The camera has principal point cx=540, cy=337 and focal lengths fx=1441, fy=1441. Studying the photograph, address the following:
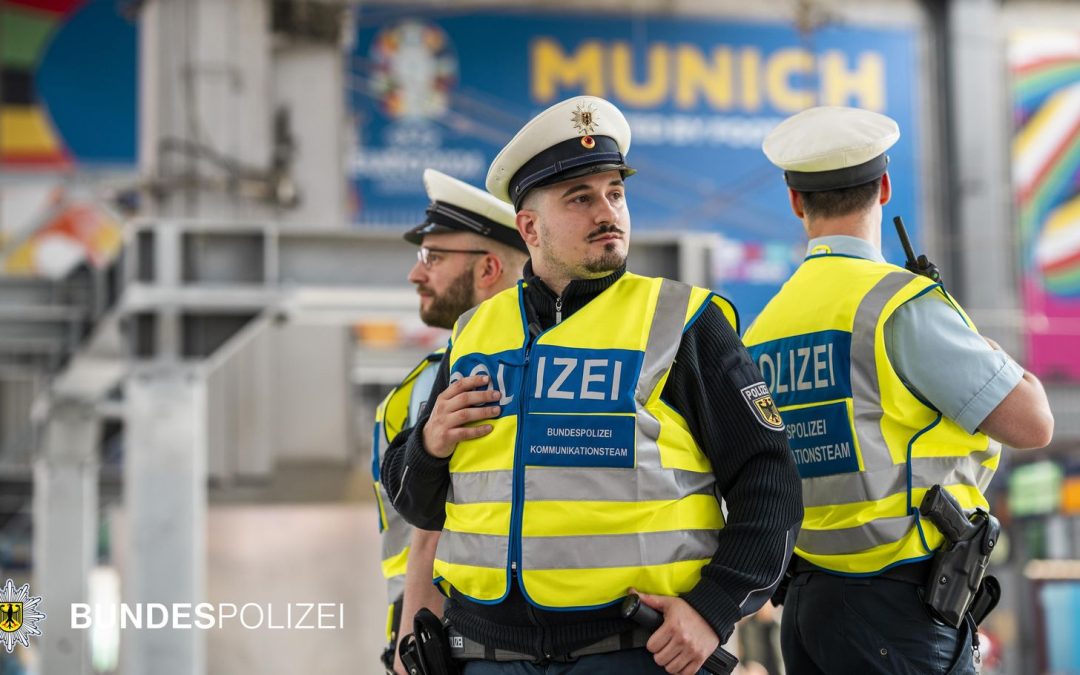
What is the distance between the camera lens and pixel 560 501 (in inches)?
107

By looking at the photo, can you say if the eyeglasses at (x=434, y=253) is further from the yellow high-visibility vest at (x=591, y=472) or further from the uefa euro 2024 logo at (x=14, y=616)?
the uefa euro 2024 logo at (x=14, y=616)

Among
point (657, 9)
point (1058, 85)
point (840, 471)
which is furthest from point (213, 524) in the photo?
point (1058, 85)

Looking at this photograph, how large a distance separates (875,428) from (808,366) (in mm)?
229

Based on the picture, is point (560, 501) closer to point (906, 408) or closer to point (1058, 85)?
point (906, 408)

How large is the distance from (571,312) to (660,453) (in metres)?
0.37

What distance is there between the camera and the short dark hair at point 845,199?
3490 mm

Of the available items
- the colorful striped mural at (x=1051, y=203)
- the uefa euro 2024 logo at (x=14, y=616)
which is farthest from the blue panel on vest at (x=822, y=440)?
the colorful striped mural at (x=1051, y=203)

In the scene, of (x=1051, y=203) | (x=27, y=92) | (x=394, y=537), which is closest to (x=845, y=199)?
(x=394, y=537)

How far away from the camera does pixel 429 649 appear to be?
2.96m

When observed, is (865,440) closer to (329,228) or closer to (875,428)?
(875,428)

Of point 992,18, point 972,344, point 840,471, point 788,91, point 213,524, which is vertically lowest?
point 213,524

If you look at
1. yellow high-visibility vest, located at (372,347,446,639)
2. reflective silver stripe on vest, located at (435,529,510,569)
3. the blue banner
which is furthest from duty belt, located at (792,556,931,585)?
the blue banner

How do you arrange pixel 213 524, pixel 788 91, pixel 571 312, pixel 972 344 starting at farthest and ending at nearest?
pixel 788 91 → pixel 213 524 → pixel 972 344 → pixel 571 312

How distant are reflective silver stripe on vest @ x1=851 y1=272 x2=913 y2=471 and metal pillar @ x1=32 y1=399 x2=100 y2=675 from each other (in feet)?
38.7
